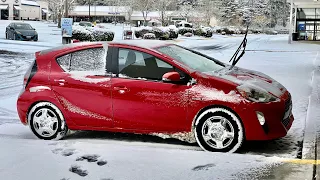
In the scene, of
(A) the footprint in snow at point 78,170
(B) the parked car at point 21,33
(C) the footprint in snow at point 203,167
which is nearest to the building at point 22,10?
(B) the parked car at point 21,33

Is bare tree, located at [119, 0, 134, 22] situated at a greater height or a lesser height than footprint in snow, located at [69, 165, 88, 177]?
greater

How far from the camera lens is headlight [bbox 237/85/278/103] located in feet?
18.2

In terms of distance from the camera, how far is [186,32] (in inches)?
2147

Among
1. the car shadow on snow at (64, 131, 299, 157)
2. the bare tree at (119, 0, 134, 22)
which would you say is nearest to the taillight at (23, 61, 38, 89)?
the car shadow on snow at (64, 131, 299, 157)

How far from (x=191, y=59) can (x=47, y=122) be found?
7.28ft

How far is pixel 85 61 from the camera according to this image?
630cm

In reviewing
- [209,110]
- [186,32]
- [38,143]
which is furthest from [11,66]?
[186,32]

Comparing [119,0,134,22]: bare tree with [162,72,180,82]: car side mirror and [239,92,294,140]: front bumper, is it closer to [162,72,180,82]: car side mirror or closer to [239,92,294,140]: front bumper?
[162,72,180,82]: car side mirror

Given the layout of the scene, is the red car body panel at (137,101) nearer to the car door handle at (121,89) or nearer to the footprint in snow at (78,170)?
the car door handle at (121,89)

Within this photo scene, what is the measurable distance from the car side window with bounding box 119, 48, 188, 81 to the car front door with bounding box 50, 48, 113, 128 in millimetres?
248

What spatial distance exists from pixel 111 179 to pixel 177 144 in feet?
5.75

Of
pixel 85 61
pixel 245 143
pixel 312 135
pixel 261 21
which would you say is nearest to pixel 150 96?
pixel 85 61

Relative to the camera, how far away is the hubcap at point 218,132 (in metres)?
5.55

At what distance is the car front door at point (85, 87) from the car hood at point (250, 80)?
1485 mm
